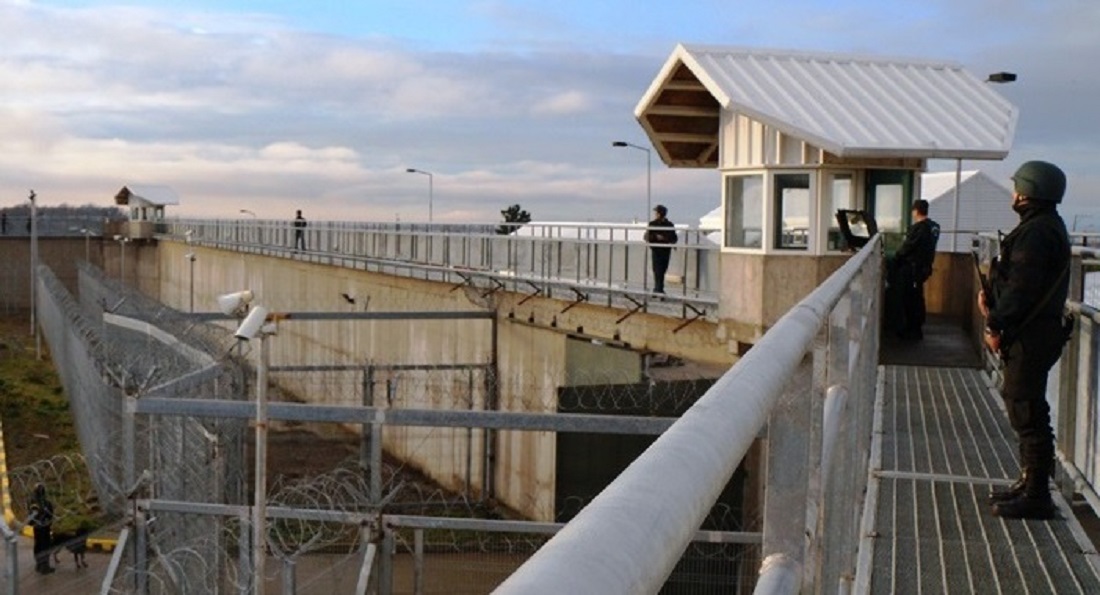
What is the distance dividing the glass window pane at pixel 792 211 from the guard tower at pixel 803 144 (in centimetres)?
1

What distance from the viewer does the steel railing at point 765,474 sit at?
982 millimetres

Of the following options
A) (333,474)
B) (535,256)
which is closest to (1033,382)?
(333,474)

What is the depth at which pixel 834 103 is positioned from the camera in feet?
55.6

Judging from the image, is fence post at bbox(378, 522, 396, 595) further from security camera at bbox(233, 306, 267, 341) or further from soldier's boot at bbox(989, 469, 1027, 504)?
soldier's boot at bbox(989, 469, 1027, 504)

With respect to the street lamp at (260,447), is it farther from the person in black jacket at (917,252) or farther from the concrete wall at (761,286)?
the concrete wall at (761,286)

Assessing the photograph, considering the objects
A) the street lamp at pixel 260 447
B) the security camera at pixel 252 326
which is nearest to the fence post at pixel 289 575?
the street lamp at pixel 260 447

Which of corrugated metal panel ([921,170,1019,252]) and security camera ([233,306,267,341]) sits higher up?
corrugated metal panel ([921,170,1019,252])

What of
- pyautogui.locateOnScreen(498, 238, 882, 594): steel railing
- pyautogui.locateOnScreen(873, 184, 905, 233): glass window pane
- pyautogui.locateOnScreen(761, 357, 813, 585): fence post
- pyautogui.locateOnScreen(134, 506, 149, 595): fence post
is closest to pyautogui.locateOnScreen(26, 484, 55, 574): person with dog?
pyautogui.locateOnScreen(134, 506, 149, 595): fence post

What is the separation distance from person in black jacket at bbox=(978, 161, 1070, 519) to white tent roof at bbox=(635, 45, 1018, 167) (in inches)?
365

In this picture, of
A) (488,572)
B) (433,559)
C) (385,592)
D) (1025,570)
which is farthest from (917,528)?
(433,559)

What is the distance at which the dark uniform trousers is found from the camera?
21.0ft

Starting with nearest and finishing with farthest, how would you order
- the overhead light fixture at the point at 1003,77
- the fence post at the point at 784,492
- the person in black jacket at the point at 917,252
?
the fence post at the point at 784,492 → the person in black jacket at the point at 917,252 → the overhead light fixture at the point at 1003,77

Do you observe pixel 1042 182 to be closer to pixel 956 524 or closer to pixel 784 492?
pixel 956 524

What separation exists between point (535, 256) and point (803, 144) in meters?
10.1
